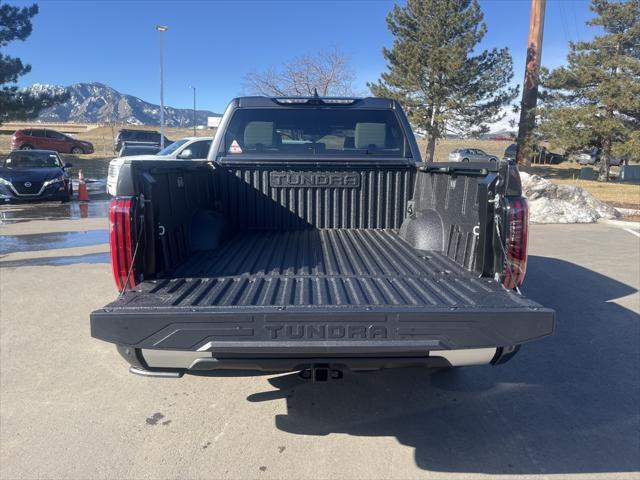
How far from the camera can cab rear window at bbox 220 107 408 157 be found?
4.85 metres

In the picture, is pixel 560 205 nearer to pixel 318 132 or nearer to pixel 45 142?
pixel 318 132

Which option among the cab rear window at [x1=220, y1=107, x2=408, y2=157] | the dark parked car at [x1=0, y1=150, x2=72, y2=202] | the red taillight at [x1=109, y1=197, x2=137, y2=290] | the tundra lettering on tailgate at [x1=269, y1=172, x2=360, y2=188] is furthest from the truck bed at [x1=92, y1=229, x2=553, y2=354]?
the dark parked car at [x1=0, y1=150, x2=72, y2=202]

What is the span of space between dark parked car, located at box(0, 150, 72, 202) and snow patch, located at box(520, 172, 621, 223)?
13281mm

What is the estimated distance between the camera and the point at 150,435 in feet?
10.4

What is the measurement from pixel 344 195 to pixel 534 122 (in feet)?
99.6

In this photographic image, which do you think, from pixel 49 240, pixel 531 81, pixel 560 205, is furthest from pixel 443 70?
pixel 49 240

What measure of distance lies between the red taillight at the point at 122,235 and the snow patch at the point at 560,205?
12.2 metres

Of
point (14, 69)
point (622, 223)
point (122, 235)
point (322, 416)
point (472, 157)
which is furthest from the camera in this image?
point (14, 69)

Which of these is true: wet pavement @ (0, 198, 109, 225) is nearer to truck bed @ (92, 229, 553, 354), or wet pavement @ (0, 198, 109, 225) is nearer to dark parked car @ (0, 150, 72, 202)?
dark parked car @ (0, 150, 72, 202)

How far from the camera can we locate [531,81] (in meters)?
26.3

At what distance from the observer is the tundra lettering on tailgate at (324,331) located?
2389mm

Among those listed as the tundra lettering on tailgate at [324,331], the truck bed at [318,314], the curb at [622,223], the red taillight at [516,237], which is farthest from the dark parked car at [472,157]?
the curb at [622,223]

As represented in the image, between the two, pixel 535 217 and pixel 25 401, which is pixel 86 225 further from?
pixel 535 217

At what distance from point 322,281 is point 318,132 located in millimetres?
2375
